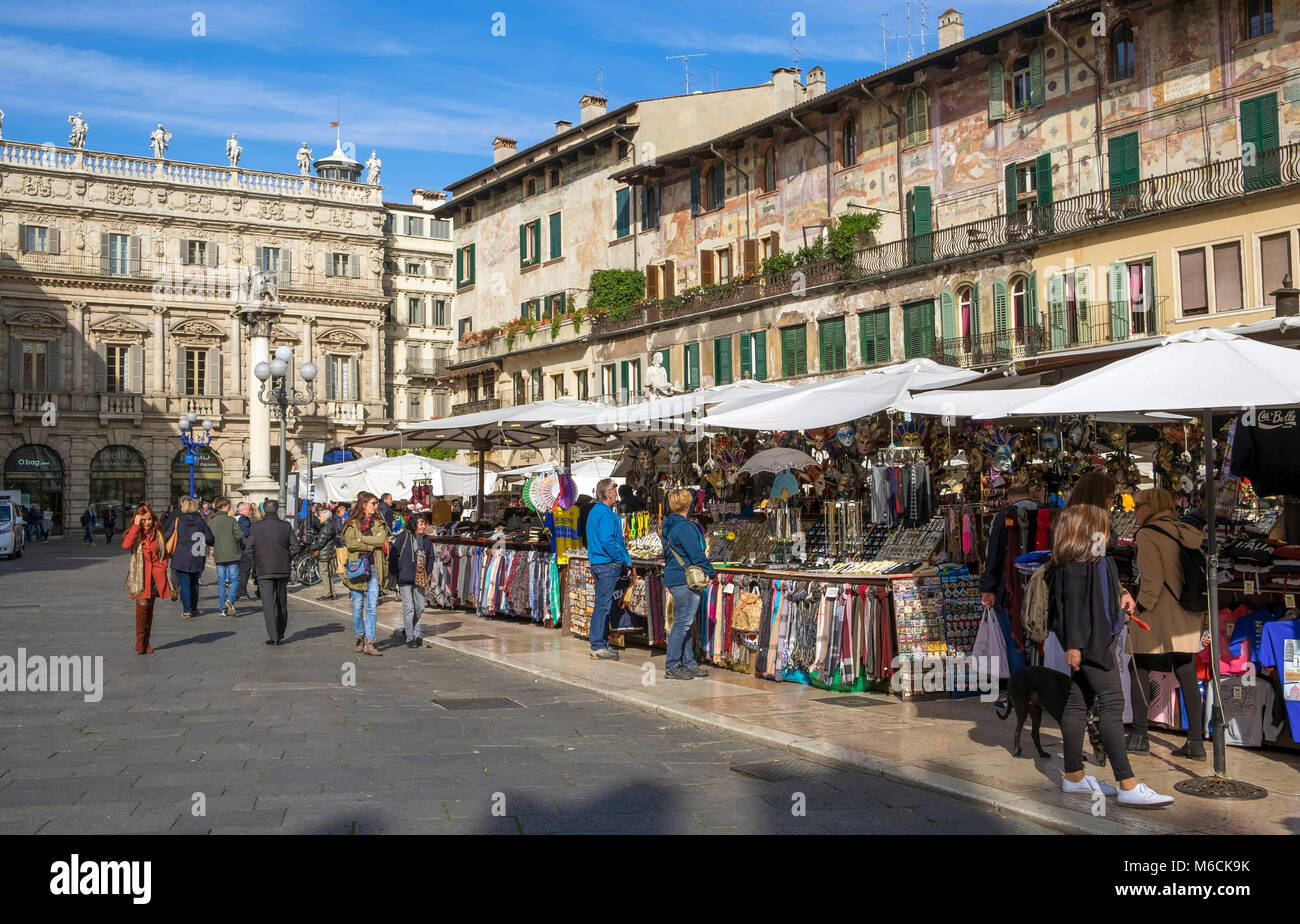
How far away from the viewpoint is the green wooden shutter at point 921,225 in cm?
3225

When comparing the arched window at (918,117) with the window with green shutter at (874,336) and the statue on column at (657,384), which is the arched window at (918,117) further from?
the statue on column at (657,384)

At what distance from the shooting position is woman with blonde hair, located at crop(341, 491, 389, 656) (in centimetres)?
1320

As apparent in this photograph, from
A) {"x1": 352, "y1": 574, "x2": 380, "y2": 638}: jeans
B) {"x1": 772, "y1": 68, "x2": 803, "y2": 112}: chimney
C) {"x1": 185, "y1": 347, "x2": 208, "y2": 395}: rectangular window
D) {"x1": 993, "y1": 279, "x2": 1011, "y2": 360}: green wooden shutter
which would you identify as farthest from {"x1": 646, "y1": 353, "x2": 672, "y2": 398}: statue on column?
{"x1": 185, "y1": 347, "x2": 208, "y2": 395}: rectangular window

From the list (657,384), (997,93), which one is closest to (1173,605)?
(657,384)

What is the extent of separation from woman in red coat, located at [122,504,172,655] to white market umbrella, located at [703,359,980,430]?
6.01m

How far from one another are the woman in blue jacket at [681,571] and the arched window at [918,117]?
24230mm

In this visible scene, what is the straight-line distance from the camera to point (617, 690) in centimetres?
1043

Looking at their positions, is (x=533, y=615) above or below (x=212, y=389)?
below

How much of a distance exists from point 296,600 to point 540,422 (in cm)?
797

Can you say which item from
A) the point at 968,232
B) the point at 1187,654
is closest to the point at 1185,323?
the point at 968,232

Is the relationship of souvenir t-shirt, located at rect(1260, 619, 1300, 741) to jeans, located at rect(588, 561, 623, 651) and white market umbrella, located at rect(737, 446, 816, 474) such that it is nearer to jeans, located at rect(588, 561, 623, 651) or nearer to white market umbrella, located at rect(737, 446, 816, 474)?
white market umbrella, located at rect(737, 446, 816, 474)

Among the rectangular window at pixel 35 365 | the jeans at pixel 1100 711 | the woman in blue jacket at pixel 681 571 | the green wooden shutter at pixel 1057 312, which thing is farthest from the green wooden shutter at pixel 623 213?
the jeans at pixel 1100 711
